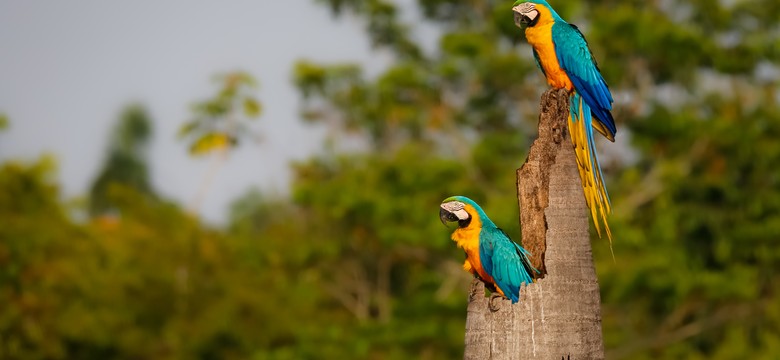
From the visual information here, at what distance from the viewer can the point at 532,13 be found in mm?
5016

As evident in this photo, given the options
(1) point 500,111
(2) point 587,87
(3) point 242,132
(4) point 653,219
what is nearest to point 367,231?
(1) point 500,111

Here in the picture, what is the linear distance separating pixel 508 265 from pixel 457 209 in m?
0.49

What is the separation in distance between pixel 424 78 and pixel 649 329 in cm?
612

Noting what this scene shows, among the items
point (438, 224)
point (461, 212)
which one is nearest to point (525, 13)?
point (461, 212)

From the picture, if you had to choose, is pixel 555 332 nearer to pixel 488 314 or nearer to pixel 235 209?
pixel 488 314

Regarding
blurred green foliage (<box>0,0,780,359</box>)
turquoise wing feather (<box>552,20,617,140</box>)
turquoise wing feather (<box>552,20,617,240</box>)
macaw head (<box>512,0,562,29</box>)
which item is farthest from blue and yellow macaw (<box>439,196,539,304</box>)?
blurred green foliage (<box>0,0,780,359</box>)

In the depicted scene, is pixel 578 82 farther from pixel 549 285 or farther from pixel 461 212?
pixel 549 285

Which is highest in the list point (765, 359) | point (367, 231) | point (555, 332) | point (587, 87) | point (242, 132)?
point (242, 132)

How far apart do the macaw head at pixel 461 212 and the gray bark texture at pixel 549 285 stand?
12.5 inches

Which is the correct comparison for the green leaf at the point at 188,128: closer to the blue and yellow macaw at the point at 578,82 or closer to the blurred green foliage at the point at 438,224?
the blurred green foliage at the point at 438,224

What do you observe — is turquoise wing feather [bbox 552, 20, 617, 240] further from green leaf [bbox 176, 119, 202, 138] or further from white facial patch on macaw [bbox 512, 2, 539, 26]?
green leaf [bbox 176, 119, 202, 138]

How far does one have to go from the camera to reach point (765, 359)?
58.4ft

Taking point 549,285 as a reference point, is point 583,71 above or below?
above

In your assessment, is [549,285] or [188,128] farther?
[188,128]
